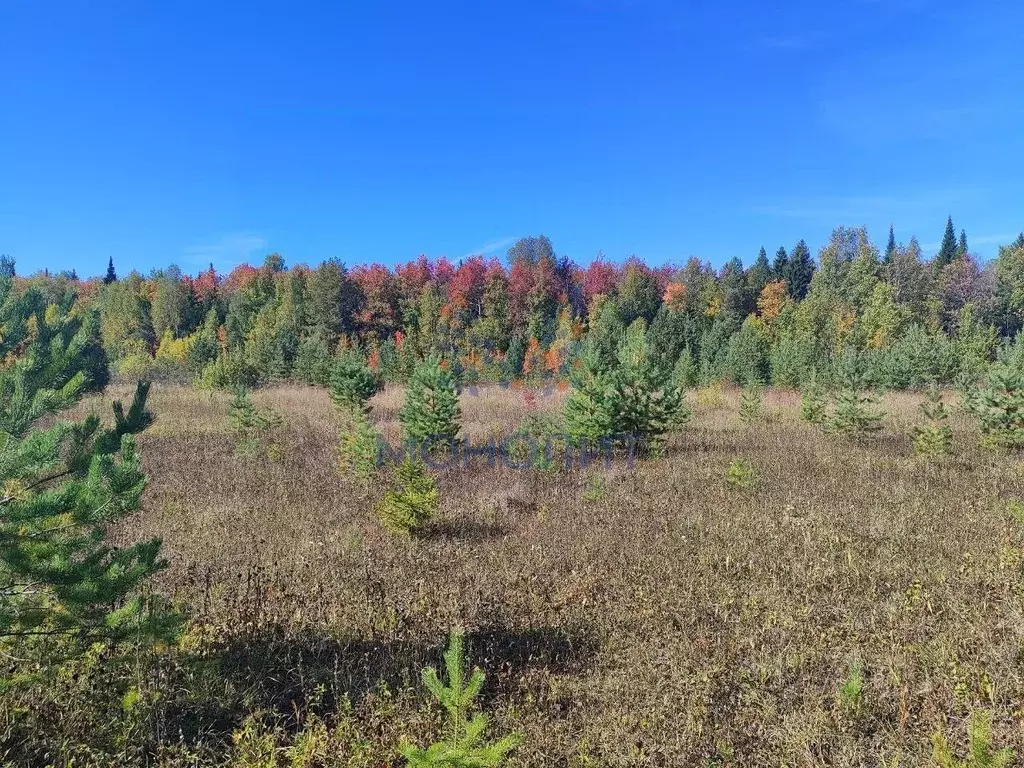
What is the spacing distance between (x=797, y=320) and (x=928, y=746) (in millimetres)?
49600

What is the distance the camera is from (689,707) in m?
3.76

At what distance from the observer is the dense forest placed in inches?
1506

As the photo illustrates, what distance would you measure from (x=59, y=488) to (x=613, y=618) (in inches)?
169

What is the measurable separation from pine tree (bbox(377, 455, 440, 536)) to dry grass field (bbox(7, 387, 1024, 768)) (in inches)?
11.8

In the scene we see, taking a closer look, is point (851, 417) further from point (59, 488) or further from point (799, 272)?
point (799, 272)

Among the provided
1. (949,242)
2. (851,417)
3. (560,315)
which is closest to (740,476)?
(851,417)

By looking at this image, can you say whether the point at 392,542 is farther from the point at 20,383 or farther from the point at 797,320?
the point at 797,320

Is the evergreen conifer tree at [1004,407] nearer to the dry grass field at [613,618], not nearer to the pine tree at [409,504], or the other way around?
the dry grass field at [613,618]

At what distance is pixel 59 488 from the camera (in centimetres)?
285

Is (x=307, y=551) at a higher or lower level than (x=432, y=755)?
lower

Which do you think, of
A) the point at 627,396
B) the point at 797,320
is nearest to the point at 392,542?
the point at 627,396

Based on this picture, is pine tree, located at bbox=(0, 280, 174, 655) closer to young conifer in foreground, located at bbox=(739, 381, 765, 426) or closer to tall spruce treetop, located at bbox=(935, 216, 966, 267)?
young conifer in foreground, located at bbox=(739, 381, 765, 426)

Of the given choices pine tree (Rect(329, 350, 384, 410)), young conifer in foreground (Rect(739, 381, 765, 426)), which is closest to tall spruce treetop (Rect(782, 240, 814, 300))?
young conifer in foreground (Rect(739, 381, 765, 426))

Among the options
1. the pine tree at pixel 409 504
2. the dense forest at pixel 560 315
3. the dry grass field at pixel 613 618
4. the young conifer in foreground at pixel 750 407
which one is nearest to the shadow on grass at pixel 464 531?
the dry grass field at pixel 613 618
